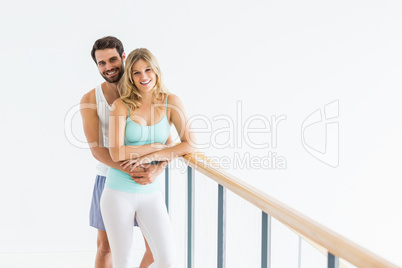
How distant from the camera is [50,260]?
10.8 ft

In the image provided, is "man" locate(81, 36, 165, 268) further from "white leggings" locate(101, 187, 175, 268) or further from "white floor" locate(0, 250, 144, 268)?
"white floor" locate(0, 250, 144, 268)

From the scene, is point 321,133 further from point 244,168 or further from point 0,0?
point 0,0

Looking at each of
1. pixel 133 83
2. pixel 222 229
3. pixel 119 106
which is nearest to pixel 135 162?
pixel 119 106

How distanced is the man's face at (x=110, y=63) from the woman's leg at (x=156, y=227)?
0.60 m

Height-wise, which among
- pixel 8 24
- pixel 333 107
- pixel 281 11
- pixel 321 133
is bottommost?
pixel 321 133

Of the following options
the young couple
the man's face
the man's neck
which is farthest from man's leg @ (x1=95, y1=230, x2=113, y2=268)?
the man's face

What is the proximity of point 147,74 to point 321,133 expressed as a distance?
106 inches

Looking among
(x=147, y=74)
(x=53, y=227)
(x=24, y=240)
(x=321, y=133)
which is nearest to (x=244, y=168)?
(x=321, y=133)

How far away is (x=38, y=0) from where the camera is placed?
10.4 ft

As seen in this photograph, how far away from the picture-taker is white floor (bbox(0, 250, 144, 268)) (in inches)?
126

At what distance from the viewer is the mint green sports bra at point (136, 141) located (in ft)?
5.76

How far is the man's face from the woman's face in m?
0.22

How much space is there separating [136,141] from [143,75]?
0.28 metres

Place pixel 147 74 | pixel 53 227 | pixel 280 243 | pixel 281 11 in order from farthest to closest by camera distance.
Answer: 1. pixel 281 11
2. pixel 53 227
3. pixel 147 74
4. pixel 280 243
